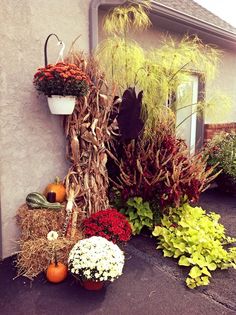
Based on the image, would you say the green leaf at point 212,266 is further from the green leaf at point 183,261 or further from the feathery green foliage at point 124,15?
the feathery green foliage at point 124,15

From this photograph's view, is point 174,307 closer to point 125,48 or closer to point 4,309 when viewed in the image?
point 4,309

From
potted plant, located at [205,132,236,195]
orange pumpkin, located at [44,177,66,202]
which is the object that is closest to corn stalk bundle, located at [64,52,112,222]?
orange pumpkin, located at [44,177,66,202]

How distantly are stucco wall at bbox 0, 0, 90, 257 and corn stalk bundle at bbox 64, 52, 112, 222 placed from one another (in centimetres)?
23

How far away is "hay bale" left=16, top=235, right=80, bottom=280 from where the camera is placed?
294 centimetres

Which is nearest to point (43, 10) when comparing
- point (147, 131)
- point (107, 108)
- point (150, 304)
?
point (107, 108)

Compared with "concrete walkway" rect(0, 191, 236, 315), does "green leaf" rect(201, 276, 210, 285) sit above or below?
above

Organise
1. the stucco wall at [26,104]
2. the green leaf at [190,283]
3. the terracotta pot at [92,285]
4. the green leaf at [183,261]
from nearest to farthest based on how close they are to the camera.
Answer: the terracotta pot at [92,285] < the green leaf at [190,283] < the stucco wall at [26,104] < the green leaf at [183,261]

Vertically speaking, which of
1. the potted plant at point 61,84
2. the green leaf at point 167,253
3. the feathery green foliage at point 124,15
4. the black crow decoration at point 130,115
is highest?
the feathery green foliage at point 124,15

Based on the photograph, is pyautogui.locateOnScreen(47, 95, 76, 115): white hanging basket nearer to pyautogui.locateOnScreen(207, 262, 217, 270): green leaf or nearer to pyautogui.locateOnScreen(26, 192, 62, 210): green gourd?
pyautogui.locateOnScreen(26, 192, 62, 210): green gourd

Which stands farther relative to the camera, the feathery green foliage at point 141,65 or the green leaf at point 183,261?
the feathery green foliage at point 141,65

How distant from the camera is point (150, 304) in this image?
2611 millimetres

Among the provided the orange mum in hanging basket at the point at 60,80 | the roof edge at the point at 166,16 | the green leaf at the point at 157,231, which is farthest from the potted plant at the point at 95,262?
the roof edge at the point at 166,16

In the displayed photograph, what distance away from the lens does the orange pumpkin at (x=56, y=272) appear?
2.85m

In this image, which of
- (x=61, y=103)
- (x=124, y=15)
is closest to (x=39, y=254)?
(x=61, y=103)
